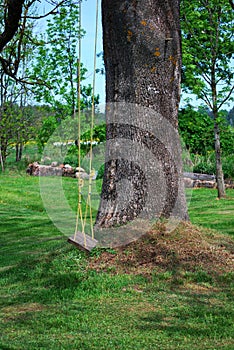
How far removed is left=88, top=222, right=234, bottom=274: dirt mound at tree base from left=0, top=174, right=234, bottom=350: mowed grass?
114mm

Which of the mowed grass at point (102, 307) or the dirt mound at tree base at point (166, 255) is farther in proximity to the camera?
the dirt mound at tree base at point (166, 255)

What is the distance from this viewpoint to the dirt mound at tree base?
514 centimetres

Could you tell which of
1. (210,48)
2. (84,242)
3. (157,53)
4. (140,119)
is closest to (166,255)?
(84,242)

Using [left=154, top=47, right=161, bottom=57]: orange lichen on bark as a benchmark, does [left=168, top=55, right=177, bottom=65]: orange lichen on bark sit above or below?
below

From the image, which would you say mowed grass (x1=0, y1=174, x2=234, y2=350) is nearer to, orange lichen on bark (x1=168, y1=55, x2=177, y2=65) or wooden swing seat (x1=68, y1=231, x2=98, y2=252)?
wooden swing seat (x1=68, y1=231, x2=98, y2=252)

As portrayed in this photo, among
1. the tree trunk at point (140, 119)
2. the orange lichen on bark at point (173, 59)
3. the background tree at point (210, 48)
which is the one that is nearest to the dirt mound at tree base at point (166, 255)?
the tree trunk at point (140, 119)

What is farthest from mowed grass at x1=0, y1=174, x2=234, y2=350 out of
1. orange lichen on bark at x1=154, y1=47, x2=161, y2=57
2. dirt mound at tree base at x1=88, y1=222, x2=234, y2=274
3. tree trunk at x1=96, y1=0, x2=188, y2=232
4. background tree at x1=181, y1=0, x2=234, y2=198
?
background tree at x1=181, y1=0, x2=234, y2=198

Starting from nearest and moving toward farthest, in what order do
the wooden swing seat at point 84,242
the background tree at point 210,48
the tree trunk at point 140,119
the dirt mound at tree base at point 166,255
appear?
the wooden swing seat at point 84,242 → the dirt mound at tree base at point 166,255 → the tree trunk at point 140,119 → the background tree at point 210,48

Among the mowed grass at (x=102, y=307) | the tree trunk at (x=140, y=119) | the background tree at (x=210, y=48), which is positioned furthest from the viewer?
the background tree at (x=210, y=48)

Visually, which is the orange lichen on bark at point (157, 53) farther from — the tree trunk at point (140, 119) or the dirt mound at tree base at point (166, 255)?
the dirt mound at tree base at point (166, 255)

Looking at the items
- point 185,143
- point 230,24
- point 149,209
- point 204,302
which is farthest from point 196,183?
point 204,302

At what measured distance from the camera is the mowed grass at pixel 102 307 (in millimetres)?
3699

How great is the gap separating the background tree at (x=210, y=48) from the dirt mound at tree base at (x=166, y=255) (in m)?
8.46

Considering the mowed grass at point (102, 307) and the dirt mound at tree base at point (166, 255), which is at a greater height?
the dirt mound at tree base at point (166, 255)
